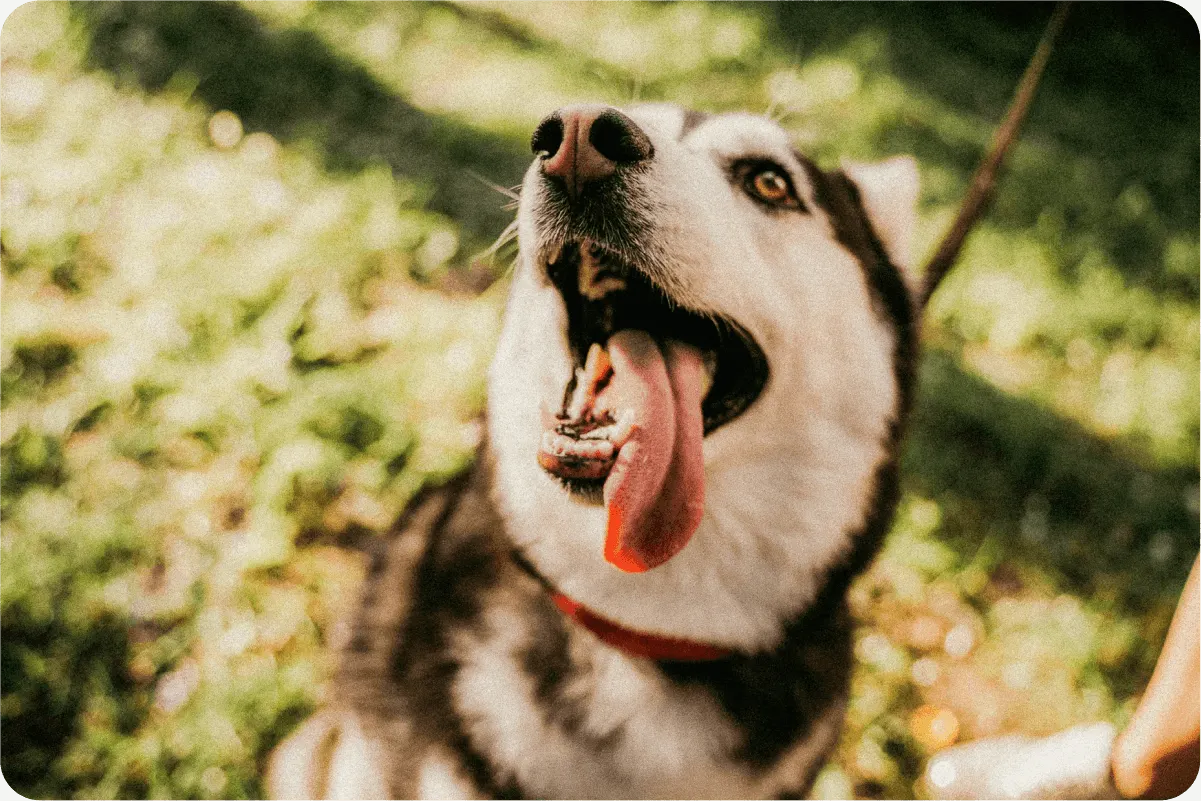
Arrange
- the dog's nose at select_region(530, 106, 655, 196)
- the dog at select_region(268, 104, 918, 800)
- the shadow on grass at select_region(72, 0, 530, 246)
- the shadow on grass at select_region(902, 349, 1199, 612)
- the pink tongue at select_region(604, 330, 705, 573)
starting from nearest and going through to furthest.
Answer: the dog's nose at select_region(530, 106, 655, 196) < the pink tongue at select_region(604, 330, 705, 573) < the dog at select_region(268, 104, 918, 800) < the shadow on grass at select_region(72, 0, 530, 246) < the shadow on grass at select_region(902, 349, 1199, 612)

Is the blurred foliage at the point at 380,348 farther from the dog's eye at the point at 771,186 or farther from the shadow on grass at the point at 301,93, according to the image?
the dog's eye at the point at 771,186

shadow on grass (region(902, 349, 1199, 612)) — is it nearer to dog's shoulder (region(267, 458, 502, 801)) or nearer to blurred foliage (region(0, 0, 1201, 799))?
blurred foliage (region(0, 0, 1201, 799))

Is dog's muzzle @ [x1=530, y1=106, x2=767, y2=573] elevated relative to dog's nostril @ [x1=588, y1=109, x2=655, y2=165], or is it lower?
lower

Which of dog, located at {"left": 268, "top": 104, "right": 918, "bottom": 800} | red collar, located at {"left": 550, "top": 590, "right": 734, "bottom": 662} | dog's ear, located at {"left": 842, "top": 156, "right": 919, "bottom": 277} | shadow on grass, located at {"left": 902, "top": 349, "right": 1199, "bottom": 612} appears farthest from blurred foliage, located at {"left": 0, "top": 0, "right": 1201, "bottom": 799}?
red collar, located at {"left": 550, "top": 590, "right": 734, "bottom": 662}

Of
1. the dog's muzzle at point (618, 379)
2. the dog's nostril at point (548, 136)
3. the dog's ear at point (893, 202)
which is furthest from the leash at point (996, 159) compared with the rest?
the dog's nostril at point (548, 136)

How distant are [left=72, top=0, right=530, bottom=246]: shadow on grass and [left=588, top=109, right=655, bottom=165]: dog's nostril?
1527mm

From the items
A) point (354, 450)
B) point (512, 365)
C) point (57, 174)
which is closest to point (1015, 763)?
point (512, 365)

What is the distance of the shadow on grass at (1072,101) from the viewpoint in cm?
236

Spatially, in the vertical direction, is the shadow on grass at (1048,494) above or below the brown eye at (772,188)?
below

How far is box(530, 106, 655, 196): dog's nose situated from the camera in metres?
1.32

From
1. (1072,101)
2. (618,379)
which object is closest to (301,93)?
(618,379)

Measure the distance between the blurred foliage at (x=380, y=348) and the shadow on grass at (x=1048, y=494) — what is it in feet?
0.05

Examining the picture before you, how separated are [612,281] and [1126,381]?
11.2ft

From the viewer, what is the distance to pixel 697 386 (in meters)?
1.65
